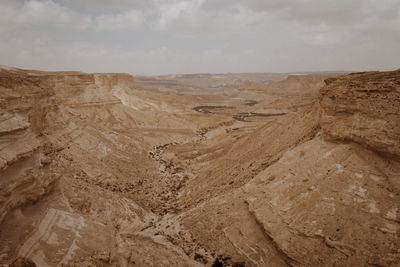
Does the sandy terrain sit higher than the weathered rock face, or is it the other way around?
the weathered rock face

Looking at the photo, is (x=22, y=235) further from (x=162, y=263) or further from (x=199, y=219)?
(x=199, y=219)

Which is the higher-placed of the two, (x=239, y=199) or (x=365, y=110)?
Result: (x=365, y=110)

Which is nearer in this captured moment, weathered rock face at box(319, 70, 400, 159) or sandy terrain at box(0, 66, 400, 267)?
sandy terrain at box(0, 66, 400, 267)

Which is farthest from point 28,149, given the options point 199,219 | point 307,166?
point 307,166

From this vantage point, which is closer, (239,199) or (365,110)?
(365,110)

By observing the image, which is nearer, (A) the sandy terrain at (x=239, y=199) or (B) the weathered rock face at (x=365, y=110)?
(A) the sandy terrain at (x=239, y=199)

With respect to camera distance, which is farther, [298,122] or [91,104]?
[91,104]

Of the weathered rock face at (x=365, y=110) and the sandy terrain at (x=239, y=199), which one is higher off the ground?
the weathered rock face at (x=365, y=110)

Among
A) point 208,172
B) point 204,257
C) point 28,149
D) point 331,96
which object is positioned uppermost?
point 331,96
